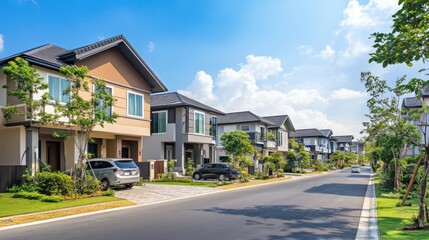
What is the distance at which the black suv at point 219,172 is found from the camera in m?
30.0

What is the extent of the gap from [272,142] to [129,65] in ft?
103

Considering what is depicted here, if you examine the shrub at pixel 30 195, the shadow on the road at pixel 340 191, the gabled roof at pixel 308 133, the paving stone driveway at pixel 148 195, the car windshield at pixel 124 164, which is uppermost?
the gabled roof at pixel 308 133

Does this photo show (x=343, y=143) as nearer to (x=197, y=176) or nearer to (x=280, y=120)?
(x=280, y=120)

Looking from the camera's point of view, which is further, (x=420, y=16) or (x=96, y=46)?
(x=96, y=46)

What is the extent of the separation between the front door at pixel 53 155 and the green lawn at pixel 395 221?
18.5 metres

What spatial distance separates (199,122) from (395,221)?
81.5 feet

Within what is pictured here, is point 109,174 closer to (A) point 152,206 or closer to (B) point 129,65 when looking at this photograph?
(A) point 152,206

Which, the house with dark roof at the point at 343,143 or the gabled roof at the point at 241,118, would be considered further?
the house with dark roof at the point at 343,143

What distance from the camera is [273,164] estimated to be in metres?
35.8

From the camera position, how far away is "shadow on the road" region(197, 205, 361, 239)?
9.36 meters

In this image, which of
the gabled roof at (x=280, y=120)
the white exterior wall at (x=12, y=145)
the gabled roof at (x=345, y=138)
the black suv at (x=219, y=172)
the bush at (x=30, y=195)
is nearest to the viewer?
the bush at (x=30, y=195)

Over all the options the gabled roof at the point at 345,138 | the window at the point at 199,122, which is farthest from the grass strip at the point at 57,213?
the gabled roof at the point at 345,138

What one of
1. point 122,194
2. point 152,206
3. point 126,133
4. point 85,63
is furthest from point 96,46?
point 152,206

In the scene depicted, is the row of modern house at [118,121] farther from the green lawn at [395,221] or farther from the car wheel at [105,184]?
the green lawn at [395,221]
